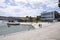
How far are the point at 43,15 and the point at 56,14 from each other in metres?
5.79

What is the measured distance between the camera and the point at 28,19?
56.7 m

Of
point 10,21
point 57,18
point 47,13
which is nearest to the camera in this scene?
point 10,21

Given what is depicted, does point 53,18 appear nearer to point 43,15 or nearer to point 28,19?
point 43,15

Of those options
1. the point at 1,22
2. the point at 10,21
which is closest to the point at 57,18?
the point at 10,21

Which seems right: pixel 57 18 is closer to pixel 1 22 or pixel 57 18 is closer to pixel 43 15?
pixel 43 15

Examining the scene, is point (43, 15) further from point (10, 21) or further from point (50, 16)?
point (10, 21)

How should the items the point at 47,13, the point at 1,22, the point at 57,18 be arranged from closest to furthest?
the point at 1,22 < the point at 57,18 < the point at 47,13

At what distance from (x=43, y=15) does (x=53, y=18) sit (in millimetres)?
5840

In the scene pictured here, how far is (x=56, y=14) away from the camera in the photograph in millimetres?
56375

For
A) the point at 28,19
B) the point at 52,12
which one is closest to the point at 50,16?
the point at 52,12

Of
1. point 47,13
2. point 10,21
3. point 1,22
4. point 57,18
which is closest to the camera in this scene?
point 1,22

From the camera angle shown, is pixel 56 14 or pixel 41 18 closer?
pixel 56 14

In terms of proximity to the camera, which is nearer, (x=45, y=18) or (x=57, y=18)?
(x=57, y=18)

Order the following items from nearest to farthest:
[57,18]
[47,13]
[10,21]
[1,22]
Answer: [1,22], [10,21], [57,18], [47,13]
